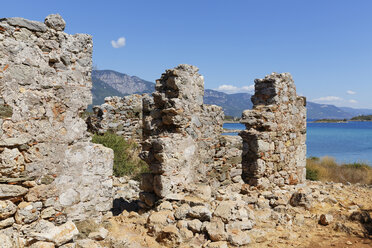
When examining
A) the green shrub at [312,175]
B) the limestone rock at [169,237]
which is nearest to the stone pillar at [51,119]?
the limestone rock at [169,237]

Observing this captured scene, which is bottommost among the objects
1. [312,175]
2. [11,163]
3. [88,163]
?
[312,175]

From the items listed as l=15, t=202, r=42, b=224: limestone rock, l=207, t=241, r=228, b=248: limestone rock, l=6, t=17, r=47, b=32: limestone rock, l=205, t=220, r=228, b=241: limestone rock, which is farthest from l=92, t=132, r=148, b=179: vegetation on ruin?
l=6, t=17, r=47, b=32: limestone rock

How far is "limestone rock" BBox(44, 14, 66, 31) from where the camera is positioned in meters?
4.02

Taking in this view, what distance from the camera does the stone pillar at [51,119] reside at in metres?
3.62

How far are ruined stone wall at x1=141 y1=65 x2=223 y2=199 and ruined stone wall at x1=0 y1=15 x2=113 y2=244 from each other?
1.15 meters

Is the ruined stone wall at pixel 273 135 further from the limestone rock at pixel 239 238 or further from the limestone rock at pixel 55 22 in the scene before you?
the limestone rock at pixel 55 22

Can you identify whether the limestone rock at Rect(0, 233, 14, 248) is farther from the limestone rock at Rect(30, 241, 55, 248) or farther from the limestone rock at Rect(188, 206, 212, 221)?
the limestone rock at Rect(188, 206, 212, 221)

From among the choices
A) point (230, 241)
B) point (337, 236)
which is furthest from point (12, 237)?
point (337, 236)

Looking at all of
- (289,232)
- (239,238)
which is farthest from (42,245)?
(289,232)

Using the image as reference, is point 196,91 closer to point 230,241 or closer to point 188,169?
point 188,169

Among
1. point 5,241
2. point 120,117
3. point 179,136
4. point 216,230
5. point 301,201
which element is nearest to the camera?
point 5,241

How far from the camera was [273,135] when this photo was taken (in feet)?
26.3

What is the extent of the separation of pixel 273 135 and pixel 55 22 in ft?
20.0

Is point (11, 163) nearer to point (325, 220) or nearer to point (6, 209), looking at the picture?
point (6, 209)
